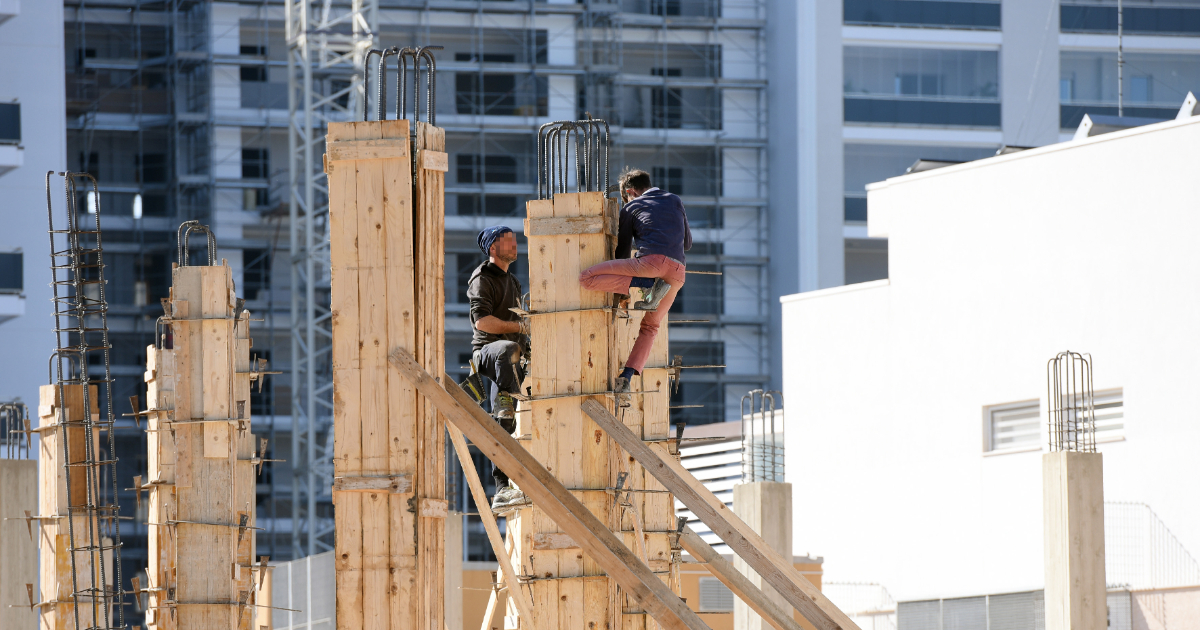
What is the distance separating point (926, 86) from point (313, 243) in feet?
73.1

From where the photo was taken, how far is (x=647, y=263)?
11242mm

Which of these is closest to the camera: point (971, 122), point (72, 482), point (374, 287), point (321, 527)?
point (374, 287)

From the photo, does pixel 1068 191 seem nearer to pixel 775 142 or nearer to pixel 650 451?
pixel 650 451

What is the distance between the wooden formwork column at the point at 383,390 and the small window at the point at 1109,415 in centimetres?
1871

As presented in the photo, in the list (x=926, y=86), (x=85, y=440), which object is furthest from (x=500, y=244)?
(x=926, y=86)

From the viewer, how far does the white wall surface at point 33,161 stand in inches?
1727

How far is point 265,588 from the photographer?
85.6ft

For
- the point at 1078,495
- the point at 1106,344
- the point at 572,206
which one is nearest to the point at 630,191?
the point at 572,206

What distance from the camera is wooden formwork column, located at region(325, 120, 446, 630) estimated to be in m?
9.20

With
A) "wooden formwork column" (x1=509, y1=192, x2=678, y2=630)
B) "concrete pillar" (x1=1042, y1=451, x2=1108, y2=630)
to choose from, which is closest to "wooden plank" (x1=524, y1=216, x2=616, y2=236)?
"wooden formwork column" (x1=509, y1=192, x2=678, y2=630)

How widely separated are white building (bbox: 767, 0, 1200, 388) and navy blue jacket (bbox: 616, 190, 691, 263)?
41526 millimetres

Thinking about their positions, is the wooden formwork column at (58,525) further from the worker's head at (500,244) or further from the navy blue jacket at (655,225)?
the navy blue jacket at (655,225)

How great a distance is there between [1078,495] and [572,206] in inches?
349

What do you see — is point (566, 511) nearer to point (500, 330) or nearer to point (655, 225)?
point (655, 225)
